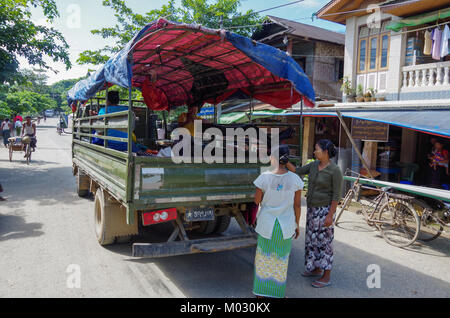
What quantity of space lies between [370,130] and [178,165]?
5657 mm

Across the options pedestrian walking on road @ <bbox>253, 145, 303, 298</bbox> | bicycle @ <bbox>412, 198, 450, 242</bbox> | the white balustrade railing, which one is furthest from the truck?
the white balustrade railing

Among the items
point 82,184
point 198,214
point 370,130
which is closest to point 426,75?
point 370,130

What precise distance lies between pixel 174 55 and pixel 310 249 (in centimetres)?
371

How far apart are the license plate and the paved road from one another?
0.71 m

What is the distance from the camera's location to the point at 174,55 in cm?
557

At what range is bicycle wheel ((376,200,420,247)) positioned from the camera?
5478 millimetres

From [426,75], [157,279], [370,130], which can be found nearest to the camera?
[157,279]

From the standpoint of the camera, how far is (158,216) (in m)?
3.72

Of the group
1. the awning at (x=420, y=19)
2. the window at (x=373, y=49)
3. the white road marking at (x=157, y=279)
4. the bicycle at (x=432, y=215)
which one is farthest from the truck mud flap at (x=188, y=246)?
the window at (x=373, y=49)

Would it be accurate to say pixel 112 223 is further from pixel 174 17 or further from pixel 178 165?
pixel 174 17

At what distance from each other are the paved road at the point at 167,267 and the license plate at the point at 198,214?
71cm

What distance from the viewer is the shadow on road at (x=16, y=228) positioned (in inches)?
205

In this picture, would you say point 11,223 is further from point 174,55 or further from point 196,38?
point 196,38

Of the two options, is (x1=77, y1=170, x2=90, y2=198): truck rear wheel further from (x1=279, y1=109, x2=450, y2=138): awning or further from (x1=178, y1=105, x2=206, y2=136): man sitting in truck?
(x1=279, y1=109, x2=450, y2=138): awning
